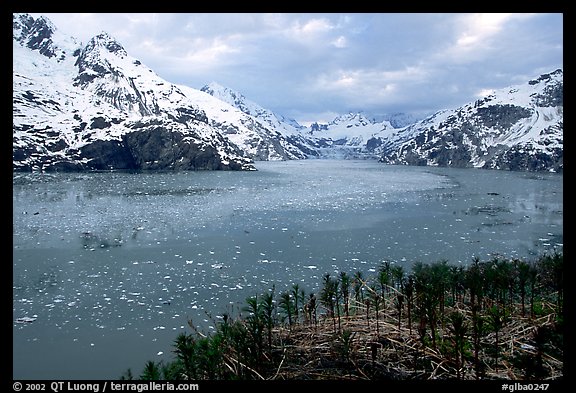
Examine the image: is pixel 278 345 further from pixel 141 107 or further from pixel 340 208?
pixel 141 107

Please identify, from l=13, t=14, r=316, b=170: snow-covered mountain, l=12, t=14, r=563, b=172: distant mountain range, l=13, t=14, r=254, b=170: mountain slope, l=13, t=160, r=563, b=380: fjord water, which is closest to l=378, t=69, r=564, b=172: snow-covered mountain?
l=12, t=14, r=563, b=172: distant mountain range

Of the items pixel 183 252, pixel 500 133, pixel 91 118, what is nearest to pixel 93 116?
pixel 91 118

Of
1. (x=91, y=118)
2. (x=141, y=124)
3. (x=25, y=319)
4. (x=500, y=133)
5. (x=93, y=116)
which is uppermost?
(x=93, y=116)

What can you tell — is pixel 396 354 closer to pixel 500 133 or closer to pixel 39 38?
pixel 500 133

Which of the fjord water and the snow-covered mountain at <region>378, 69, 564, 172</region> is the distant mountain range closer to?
the snow-covered mountain at <region>378, 69, 564, 172</region>
